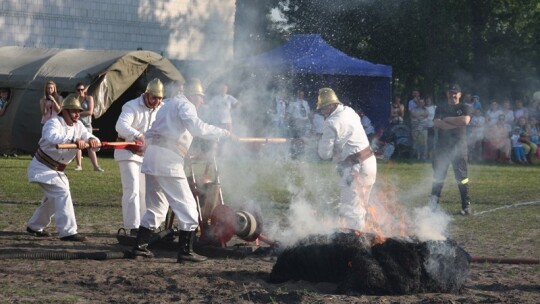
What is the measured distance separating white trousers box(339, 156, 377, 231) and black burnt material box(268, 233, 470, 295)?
2.07 m

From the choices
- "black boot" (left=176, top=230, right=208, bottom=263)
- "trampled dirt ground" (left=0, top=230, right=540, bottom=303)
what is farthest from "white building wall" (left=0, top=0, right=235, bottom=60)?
"black boot" (left=176, top=230, right=208, bottom=263)

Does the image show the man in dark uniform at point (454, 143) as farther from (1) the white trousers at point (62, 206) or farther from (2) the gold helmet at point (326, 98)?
(1) the white trousers at point (62, 206)

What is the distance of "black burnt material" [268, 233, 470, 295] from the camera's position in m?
8.20

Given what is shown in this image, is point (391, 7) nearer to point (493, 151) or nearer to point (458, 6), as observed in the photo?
point (458, 6)

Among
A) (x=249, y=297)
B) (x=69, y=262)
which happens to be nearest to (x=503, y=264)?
(x=249, y=297)

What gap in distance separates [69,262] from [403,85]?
117 feet

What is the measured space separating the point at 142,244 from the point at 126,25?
72.0 ft

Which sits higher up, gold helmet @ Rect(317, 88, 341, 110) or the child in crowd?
gold helmet @ Rect(317, 88, 341, 110)

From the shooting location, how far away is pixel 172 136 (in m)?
10.0

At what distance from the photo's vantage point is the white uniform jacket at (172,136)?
9906mm

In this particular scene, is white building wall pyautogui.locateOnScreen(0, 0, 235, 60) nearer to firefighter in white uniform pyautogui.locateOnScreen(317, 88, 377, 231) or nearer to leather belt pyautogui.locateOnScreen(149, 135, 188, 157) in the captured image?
firefighter in white uniform pyautogui.locateOnScreen(317, 88, 377, 231)

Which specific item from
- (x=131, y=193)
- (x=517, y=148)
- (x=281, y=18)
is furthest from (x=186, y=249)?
(x=517, y=148)

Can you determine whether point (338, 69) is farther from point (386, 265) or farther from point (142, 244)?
point (386, 265)

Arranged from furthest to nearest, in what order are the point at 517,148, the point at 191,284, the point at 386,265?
the point at 517,148 < the point at 191,284 < the point at 386,265
